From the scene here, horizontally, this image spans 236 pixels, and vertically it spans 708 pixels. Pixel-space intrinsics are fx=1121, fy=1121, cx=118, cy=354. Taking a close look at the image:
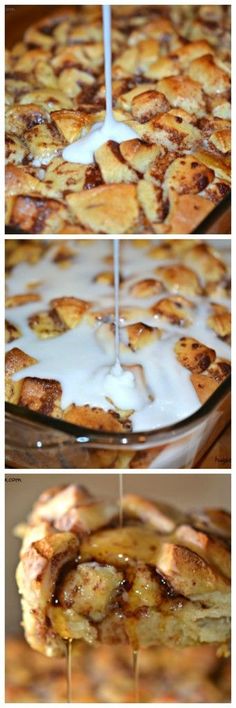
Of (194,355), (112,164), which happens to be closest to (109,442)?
(194,355)

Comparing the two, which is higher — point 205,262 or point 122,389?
point 205,262

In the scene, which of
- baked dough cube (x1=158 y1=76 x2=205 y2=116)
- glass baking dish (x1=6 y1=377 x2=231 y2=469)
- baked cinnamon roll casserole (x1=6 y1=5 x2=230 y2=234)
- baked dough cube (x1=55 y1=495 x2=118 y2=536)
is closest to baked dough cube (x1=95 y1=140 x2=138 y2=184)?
baked cinnamon roll casserole (x1=6 y1=5 x2=230 y2=234)

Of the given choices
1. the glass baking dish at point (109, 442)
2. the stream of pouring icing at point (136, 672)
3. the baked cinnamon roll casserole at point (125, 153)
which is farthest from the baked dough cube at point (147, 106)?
the stream of pouring icing at point (136, 672)

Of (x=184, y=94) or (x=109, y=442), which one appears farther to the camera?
(x=184, y=94)

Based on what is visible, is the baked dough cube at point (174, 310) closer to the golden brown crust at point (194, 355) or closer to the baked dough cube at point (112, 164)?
the golden brown crust at point (194, 355)

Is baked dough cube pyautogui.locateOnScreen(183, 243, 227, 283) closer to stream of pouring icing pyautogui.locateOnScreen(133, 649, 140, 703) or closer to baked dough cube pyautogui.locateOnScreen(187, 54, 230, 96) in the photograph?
baked dough cube pyautogui.locateOnScreen(187, 54, 230, 96)

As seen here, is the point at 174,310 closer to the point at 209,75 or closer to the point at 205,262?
the point at 205,262
